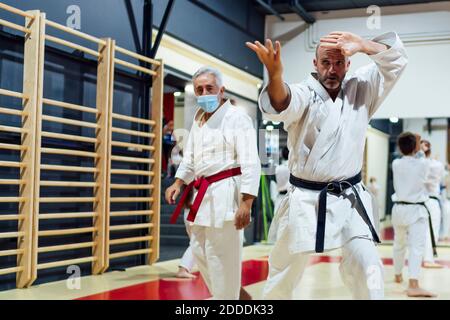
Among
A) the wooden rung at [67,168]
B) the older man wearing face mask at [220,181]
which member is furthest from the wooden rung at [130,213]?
the older man wearing face mask at [220,181]

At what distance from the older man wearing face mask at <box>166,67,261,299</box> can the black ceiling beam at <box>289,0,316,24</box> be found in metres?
5.67

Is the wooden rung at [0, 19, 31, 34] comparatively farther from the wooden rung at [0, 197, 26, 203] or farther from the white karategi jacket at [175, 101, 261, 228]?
the white karategi jacket at [175, 101, 261, 228]

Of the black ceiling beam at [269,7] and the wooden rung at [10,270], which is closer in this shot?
the wooden rung at [10,270]

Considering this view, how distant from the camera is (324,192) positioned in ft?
7.68

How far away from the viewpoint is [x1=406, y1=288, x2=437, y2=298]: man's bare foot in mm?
4570

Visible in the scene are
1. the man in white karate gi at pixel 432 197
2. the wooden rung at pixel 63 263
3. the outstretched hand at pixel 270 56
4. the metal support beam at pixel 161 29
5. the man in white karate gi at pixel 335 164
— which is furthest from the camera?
the man in white karate gi at pixel 432 197

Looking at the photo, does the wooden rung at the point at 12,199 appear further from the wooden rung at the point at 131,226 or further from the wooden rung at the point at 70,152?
the wooden rung at the point at 131,226

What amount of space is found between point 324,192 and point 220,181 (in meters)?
0.97

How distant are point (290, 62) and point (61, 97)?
5.16 m

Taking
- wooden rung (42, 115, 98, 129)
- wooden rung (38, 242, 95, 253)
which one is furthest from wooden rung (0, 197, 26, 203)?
wooden rung (42, 115, 98, 129)

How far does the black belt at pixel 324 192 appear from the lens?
231 centimetres

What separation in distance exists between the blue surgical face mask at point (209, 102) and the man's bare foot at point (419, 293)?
237 cm

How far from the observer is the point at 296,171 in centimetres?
244

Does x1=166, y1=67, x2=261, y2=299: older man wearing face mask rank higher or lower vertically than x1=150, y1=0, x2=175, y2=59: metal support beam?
lower
